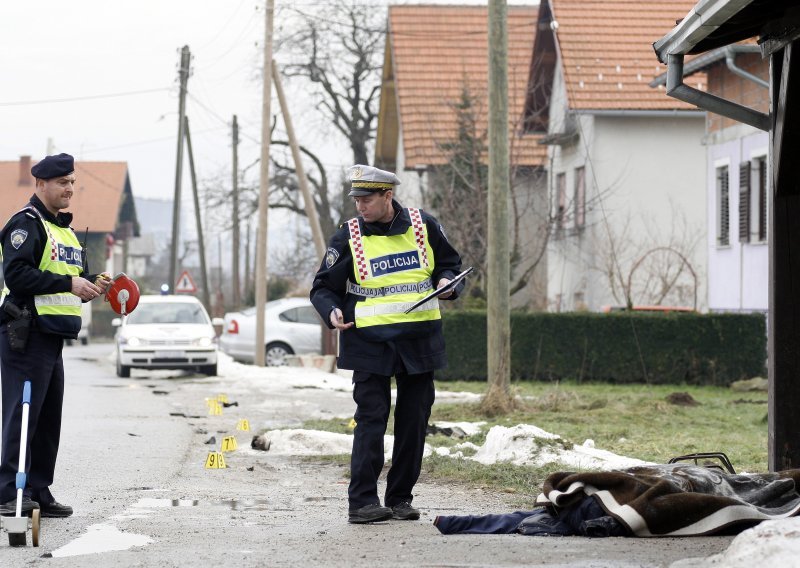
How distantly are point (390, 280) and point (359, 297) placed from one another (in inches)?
8.4

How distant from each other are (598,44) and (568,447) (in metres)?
23.0

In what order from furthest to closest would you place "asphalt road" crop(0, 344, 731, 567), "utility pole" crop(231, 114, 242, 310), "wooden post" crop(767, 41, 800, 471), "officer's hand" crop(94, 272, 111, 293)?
"utility pole" crop(231, 114, 242, 310)
"wooden post" crop(767, 41, 800, 471)
"officer's hand" crop(94, 272, 111, 293)
"asphalt road" crop(0, 344, 731, 567)

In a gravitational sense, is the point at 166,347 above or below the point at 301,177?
below

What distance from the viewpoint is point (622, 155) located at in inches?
1282

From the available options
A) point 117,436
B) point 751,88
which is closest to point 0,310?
point 117,436

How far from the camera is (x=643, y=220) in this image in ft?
107

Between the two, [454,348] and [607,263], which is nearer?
[454,348]

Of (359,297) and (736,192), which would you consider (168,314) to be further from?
(359,297)

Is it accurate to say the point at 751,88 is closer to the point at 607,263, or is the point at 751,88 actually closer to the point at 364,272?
the point at 607,263

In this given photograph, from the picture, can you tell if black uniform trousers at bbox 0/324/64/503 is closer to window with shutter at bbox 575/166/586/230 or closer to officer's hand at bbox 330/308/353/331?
officer's hand at bbox 330/308/353/331

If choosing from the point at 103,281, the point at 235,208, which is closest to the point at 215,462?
the point at 103,281

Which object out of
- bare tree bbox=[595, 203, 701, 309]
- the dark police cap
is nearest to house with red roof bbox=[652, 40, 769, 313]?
bare tree bbox=[595, 203, 701, 309]

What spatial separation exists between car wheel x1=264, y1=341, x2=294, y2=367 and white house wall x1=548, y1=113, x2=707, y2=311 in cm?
703

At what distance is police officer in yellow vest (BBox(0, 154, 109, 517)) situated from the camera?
26.3 ft
